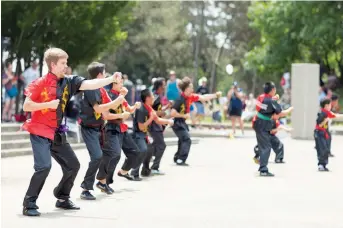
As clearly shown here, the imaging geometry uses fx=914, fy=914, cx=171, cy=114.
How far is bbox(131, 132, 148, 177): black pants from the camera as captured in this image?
42.9 feet

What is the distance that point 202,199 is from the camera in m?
10.9

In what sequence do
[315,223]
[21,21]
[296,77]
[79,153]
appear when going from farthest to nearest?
[296,77]
[21,21]
[79,153]
[315,223]

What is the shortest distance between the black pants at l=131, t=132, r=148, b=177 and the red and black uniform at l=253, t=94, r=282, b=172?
1.99 meters

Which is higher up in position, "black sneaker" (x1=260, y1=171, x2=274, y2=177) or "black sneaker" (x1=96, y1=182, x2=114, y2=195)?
"black sneaker" (x1=96, y1=182, x2=114, y2=195)

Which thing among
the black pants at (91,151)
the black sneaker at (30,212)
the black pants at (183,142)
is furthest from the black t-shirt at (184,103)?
the black sneaker at (30,212)

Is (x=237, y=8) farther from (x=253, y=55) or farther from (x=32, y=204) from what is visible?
(x=32, y=204)

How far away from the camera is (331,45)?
45.1 meters

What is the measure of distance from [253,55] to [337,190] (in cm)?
3766

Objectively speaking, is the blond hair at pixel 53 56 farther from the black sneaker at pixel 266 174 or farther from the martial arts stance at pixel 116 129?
the black sneaker at pixel 266 174

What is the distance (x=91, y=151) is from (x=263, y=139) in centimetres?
446

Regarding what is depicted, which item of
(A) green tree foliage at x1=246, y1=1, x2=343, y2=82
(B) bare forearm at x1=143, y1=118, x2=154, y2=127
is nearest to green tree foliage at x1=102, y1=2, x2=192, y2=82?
(A) green tree foliage at x1=246, y1=1, x2=343, y2=82

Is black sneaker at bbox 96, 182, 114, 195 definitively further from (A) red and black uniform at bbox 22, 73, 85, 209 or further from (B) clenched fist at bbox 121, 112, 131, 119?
(A) red and black uniform at bbox 22, 73, 85, 209

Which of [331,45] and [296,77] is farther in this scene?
[331,45]

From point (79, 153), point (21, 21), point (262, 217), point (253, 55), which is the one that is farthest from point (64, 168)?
point (253, 55)
